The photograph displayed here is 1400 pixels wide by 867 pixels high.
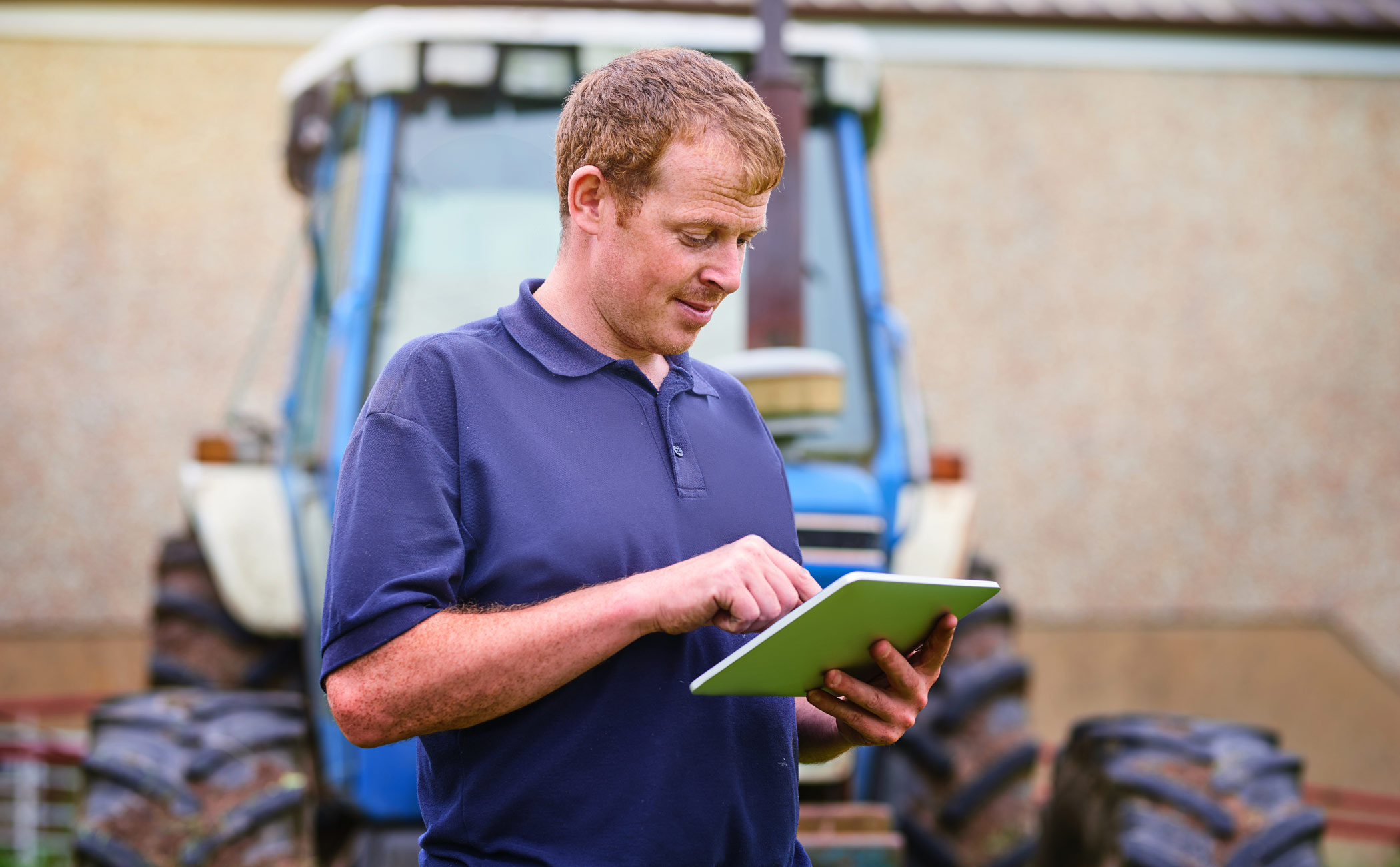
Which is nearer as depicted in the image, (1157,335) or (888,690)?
(888,690)

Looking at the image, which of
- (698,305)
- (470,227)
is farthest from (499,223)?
(698,305)

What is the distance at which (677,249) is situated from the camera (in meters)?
1.32

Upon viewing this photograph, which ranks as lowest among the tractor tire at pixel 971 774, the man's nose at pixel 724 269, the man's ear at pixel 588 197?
the tractor tire at pixel 971 774

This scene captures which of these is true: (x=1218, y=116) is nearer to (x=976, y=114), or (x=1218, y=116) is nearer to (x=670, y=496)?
(x=976, y=114)

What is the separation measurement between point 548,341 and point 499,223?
6.28 feet

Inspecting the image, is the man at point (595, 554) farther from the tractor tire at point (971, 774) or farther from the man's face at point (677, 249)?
the tractor tire at point (971, 774)

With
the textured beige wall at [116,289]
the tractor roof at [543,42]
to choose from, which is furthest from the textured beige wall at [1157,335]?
the tractor roof at [543,42]

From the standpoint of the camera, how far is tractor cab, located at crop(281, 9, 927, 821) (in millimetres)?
3107

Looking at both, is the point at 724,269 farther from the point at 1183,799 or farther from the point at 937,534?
the point at 1183,799

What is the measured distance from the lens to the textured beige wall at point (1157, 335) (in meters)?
7.13

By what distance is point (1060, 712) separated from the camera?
7.02 metres

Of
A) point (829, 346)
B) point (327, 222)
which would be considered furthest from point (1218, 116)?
point (327, 222)

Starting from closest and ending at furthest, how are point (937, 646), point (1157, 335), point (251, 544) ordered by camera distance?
point (937, 646), point (251, 544), point (1157, 335)

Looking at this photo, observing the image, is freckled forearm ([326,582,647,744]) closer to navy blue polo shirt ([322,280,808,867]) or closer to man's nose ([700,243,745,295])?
navy blue polo shirt ([322,280,808,867])
